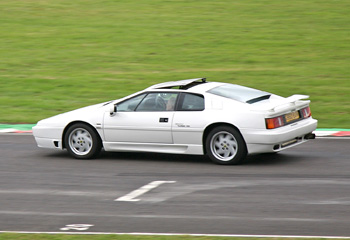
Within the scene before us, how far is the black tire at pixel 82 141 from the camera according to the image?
1199 cm

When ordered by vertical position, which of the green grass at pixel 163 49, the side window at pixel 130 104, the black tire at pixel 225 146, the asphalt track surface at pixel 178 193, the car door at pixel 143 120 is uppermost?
the green grass at pixel 163 49

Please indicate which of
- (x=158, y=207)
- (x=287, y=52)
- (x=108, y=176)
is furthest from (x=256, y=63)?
(x=158, y=207)

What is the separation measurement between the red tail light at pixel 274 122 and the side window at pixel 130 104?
2204mm

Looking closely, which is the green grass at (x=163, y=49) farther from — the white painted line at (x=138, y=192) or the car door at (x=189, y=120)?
the white painted line at (x=138, y=192)

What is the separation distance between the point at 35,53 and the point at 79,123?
14.1m

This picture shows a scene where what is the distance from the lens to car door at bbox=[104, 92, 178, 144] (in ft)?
37.7

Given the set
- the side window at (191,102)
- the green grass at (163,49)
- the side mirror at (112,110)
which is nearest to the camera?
the side window at (191,102)

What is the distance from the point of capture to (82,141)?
39.8ft

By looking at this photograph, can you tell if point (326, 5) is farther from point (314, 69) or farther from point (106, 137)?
point (106, 137)

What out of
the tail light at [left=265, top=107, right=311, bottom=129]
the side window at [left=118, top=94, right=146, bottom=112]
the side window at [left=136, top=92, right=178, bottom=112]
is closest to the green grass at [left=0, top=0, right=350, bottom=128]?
the tail light at [left=265, top=107, right=311, bottom=129]

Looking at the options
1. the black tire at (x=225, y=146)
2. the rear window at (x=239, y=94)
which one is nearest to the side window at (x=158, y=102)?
the rear window at (x=239, y=94)

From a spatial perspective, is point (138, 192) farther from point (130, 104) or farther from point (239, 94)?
point (239, 94)

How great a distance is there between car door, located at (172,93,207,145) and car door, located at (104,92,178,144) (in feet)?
0.37

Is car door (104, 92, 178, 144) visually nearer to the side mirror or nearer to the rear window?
the side mirror
